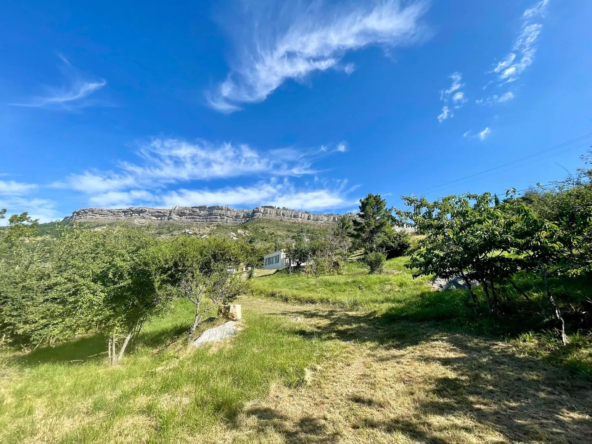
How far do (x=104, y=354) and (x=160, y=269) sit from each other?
487 cm

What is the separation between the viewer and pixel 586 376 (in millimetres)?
4594

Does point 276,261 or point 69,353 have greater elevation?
point 276,261

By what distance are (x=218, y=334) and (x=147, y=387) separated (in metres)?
3.93

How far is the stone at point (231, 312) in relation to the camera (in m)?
11.8

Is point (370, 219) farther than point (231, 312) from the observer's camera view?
Yes

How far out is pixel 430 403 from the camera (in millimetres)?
4398

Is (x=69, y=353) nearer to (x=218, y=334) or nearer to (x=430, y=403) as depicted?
(x=218, y=334)

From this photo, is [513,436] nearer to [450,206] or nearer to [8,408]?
[450,206]

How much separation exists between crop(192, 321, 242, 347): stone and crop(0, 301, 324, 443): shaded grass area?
21.1 inches

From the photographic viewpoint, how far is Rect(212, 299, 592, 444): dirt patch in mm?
3631

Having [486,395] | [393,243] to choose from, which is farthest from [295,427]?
[393,243]

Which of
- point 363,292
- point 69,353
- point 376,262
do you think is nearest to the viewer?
point 69,353

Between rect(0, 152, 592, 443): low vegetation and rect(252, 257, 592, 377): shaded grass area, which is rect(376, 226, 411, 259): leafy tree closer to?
rect(252, 257, 592, 377): shaded grass area

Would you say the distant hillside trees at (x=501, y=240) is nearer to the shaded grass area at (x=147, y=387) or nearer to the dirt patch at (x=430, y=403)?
the dirt patch at (x=430, y=403)
